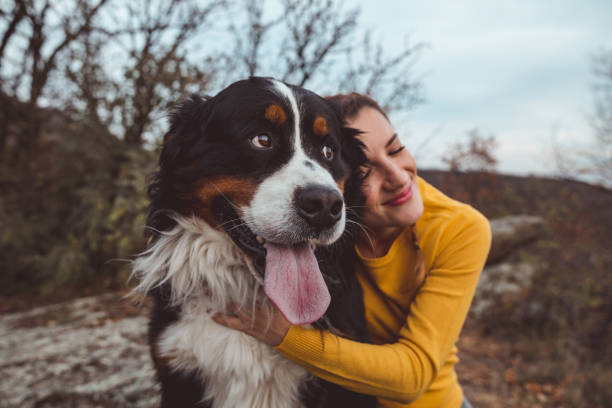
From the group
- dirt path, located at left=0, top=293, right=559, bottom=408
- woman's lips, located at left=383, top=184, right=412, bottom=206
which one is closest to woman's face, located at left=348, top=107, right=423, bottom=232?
woman's lips, located at left=383, top=184, right=412, bottom=206

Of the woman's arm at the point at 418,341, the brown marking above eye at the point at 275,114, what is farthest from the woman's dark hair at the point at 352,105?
the woman's arm at the point at 418,341

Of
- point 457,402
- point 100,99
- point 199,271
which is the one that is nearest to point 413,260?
point 457,402

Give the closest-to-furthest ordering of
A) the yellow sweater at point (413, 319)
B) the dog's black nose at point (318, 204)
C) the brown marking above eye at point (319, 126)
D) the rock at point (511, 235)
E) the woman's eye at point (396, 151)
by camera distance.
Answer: the dog's black nose at point (318, 204)
the yellow sweater at point (413, 319)
the brown marking above eye at point (319, 126)
the woman's eye at point (396, 151)
the rock at point (511, 235)

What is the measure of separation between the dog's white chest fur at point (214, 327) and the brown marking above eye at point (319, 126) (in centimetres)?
62

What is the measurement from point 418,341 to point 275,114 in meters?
1.12

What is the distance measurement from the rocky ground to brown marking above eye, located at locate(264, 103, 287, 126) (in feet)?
3.59

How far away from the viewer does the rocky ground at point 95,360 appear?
2426 mm

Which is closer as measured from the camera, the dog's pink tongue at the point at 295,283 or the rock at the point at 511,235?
the dog's pink tongue at the point at 295,283

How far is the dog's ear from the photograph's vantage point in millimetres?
1736

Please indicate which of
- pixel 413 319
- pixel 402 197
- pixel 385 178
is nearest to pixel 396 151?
pixel 385 178

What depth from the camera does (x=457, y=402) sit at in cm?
189

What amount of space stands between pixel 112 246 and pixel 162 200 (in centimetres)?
415

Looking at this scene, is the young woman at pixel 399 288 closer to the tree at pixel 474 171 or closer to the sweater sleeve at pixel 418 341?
the sweater sleeve at pixel 418 341

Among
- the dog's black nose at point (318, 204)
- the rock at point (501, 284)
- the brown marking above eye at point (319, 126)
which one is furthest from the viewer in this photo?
the rock at point (501, 284)
